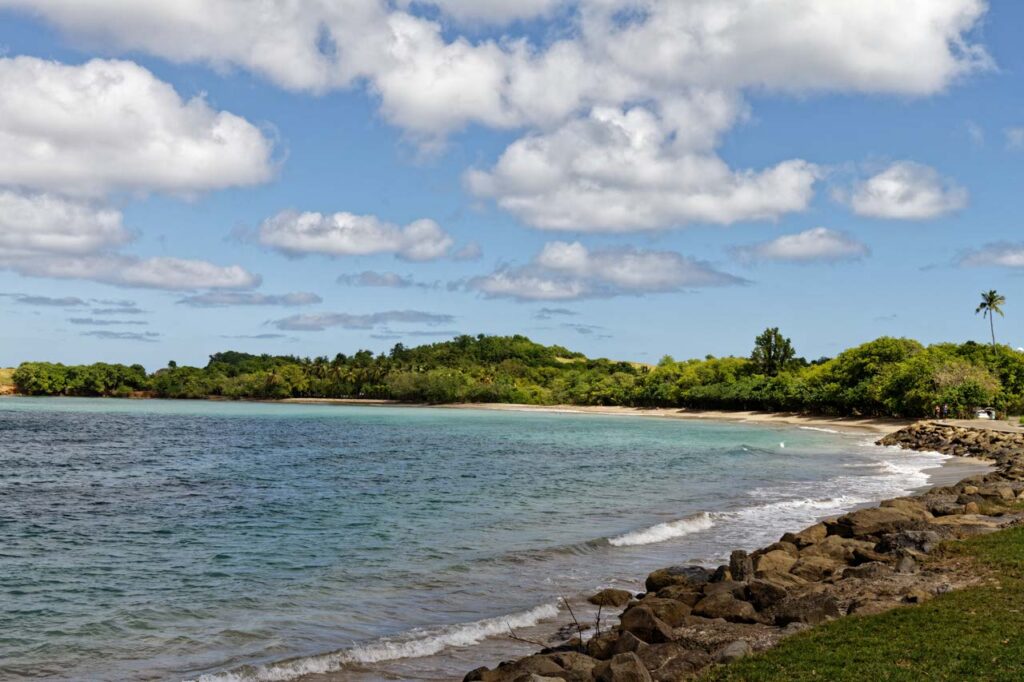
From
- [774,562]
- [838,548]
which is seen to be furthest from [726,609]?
[838,548]

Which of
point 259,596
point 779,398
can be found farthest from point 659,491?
point 779,398

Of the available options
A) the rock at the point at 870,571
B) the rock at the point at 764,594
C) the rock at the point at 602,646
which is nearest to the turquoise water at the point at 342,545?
the rock at the point at 602,646

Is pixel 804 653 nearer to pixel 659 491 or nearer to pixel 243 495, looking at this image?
pixel 659 491

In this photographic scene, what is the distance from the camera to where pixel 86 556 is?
21609 millimetres

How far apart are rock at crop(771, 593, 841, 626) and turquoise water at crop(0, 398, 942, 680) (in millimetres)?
4518

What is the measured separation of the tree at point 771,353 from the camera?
148m

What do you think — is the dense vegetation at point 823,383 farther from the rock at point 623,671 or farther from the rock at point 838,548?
the rock at point 623,671

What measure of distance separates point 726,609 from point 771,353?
462 feet

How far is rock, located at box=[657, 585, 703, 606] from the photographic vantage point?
14.9m

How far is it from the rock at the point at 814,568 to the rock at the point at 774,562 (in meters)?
0.15

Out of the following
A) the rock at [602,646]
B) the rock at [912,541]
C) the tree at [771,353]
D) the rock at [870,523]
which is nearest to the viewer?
the rock at [602,646]

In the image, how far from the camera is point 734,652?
10.9m

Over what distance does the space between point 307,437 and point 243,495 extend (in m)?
45.1

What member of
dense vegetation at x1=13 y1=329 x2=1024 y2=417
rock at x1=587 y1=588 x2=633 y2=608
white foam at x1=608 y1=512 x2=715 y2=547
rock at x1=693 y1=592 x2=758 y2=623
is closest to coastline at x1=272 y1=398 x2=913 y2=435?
dense vegetation at x1=13 y1=329 x2=1024 y2=417
